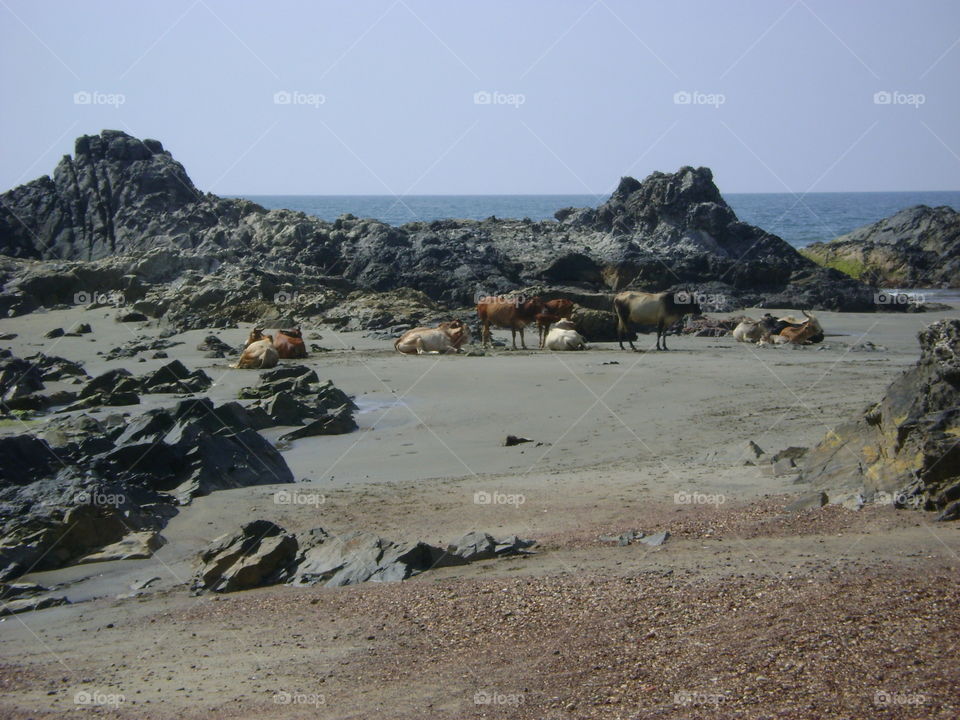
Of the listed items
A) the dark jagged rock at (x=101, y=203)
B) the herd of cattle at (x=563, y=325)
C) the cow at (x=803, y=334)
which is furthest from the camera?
the dark jagged rock at (x=101, y=203)

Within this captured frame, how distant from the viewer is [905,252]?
1713 inches

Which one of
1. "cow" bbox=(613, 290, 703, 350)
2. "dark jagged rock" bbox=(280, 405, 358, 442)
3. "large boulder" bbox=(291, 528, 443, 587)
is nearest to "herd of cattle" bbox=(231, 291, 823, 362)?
"cow" bbox=(613, 290, 703, 350)

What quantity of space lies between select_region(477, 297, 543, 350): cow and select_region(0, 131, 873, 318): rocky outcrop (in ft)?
9.31

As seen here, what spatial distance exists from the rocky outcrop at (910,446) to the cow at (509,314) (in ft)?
46.5

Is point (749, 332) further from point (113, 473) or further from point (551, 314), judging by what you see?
point (113, 473)

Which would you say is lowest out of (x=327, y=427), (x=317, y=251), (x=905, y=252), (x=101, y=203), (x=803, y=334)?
(x=327, y=427)

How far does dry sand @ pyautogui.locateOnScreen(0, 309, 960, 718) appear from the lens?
205 inches

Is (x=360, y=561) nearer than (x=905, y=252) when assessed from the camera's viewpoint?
Yes

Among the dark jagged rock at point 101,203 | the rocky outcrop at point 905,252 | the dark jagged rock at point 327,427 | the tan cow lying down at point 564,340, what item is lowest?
the dark jagged rock at point 327,427

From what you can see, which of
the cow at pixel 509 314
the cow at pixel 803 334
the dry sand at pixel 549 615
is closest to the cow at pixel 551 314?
the cow at pixel 509 314

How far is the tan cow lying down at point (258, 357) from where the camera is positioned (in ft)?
63.7

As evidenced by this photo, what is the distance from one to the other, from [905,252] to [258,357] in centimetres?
3256

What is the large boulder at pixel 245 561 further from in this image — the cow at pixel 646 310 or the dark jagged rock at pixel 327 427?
the cow at pixel 646 310

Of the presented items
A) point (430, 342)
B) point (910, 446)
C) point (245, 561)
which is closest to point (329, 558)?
point (245, 561)
